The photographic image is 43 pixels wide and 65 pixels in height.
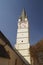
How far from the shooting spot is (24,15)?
39062 mm

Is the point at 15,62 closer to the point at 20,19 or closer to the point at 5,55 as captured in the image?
the point at 5,55

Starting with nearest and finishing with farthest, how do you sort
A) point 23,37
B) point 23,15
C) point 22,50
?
point 22,50 < point 23,37 < point 23,15

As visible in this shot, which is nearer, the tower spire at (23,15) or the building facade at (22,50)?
the building facade at (22,50)

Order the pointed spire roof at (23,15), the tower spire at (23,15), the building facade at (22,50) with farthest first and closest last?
the pointed spire roof at (23,15), the tower spire at (23,15), the building facade at (22,50)

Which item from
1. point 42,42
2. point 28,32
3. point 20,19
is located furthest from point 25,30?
point 42,42

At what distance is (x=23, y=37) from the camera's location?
106ft

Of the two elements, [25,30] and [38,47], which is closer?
[38,47]

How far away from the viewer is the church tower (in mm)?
28453

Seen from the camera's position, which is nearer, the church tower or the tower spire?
the church tower

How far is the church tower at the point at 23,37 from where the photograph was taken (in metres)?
28.5

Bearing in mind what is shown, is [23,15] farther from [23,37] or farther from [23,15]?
[23,37]

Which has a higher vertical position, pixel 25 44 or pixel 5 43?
pixel 5 43

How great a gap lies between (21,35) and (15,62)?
17.2 m

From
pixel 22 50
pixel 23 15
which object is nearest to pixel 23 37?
pixel 22 50
